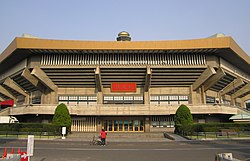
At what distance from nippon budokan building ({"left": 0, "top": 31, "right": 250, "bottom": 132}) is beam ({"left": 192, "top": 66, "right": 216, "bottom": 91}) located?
0.17m

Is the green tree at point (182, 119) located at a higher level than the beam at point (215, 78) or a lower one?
lower

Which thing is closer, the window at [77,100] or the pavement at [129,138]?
the pavement at [129,138]

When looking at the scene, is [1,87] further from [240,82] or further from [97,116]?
[240,82]

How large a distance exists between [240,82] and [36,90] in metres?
40.6

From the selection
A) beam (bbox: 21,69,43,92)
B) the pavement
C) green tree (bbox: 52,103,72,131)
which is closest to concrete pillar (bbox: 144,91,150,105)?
the pavement

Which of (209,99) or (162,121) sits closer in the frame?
(162,121)

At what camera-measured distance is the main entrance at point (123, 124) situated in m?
39.5

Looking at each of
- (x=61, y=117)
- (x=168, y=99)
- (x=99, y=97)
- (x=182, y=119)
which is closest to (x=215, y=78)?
(x=168, y=99)

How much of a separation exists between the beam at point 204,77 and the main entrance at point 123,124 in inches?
455

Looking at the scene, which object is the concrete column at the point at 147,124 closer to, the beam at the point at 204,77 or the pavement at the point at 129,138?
the pavement at the point at 129,138

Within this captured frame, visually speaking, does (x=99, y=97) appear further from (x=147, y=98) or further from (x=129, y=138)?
(x=129, y=138)

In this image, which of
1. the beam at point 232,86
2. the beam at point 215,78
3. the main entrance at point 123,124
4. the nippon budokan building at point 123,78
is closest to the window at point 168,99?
the nippon budokan building at point 123,78

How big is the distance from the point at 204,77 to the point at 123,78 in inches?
561

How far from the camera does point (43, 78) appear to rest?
38875 millimetres
